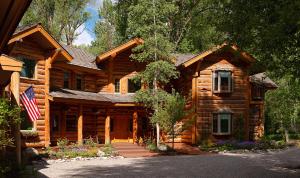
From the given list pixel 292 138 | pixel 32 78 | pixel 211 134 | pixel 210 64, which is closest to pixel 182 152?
pixel 211 134

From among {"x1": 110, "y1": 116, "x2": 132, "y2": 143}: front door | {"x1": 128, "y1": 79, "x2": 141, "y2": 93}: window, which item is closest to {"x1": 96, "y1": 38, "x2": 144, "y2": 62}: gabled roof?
{"x1": 128, "y1": 79, "x2": 141, "y2": 93}: window

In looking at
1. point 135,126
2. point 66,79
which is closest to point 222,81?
point 135,126

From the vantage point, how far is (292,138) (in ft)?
133

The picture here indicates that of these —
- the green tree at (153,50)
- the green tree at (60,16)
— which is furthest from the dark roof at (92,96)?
the green tree at (60,16)

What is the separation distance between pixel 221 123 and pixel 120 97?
8.04m

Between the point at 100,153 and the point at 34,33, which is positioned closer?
the point at 34,33

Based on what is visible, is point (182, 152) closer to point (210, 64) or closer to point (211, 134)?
point (211, 134)

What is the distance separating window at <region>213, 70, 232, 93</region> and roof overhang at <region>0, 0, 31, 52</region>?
80.2 ft

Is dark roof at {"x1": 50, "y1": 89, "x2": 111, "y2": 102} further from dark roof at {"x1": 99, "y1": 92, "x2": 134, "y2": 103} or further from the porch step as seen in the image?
the porch step

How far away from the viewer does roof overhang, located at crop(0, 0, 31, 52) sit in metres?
5.22

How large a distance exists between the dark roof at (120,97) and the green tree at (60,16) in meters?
18.2

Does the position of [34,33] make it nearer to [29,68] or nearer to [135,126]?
[29,68]

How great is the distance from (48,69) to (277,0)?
15.4 metres

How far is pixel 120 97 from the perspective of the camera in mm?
30703
